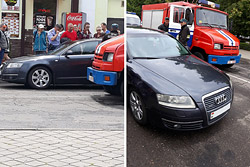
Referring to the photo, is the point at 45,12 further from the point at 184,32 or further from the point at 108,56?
the point at 108,56

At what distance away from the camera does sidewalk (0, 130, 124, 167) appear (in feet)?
14.0

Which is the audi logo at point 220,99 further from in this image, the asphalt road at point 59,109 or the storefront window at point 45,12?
the storefront window at point 45,12

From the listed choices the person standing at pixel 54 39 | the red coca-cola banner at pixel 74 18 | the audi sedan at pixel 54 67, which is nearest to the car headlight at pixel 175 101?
the audi sedan at pixel 54 67

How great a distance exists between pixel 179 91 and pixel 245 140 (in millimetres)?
1444

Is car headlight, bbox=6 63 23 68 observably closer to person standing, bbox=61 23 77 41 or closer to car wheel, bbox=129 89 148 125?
person standing, bbox=61 23 77 41

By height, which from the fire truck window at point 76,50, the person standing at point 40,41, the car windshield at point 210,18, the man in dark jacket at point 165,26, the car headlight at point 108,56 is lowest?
the car headlight at point 108,56

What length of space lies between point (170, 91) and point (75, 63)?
4.89 meters

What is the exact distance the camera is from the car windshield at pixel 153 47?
4.22 meters

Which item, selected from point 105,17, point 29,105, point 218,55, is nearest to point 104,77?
point 29,105

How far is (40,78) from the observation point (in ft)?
27.6

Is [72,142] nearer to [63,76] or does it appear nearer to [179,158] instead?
[179,158]

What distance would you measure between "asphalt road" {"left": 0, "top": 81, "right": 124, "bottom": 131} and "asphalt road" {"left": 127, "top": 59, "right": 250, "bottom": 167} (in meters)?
1.61

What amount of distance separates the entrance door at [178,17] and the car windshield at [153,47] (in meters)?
3.94

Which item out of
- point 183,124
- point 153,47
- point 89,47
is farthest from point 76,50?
point 183,124
